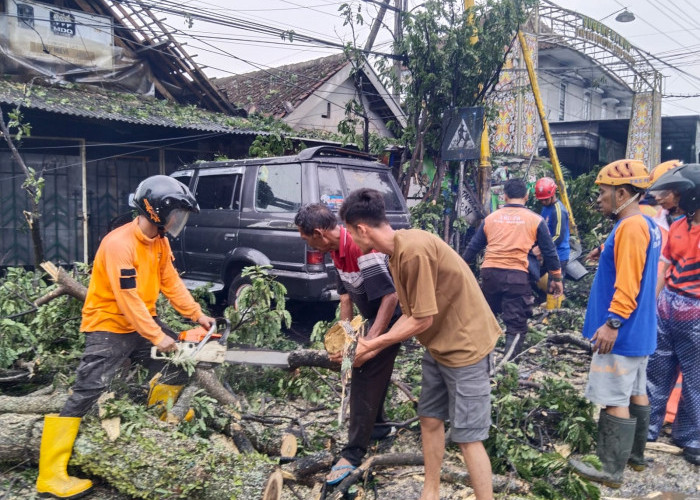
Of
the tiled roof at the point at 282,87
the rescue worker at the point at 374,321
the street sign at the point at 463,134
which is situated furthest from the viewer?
the tiled roof at the point at 282,87

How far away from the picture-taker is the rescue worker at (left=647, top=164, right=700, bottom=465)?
12.1 ft

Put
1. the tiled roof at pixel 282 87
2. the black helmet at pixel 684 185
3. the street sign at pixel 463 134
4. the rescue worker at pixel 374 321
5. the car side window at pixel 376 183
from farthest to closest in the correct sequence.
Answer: the tiled roof at pixel 282 87 < the street sign at pixel 463 134 < the car side window at pixel 376 183 < the black helmet at pixel 684 185 < the rescue worker at pixel 374 321

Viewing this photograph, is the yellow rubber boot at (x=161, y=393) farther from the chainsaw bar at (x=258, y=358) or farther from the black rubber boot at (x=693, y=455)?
the black rubber boot at (x=693, y=455)

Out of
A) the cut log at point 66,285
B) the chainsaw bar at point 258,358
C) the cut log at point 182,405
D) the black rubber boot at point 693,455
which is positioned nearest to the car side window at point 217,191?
the cut log at point 66,285

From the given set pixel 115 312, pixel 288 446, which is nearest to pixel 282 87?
pixel 115 312

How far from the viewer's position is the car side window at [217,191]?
21.8 feet

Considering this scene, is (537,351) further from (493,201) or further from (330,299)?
(493,201)

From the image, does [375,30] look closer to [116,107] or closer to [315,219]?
[116,107]

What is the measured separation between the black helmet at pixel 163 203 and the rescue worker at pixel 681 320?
126 inches

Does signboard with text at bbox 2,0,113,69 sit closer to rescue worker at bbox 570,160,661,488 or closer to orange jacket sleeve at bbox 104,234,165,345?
orange jacket sleeve at bbox 104,234,165,345

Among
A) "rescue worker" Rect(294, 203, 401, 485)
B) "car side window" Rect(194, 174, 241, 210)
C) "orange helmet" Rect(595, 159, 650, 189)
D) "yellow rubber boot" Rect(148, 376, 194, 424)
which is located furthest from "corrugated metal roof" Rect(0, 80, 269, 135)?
"orange helmet" Rect(595, 159, 650, 189)

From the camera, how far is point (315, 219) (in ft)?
10.9

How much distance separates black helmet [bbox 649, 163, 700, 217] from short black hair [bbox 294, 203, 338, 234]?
226 centimetres

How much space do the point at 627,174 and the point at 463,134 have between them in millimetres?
5296
